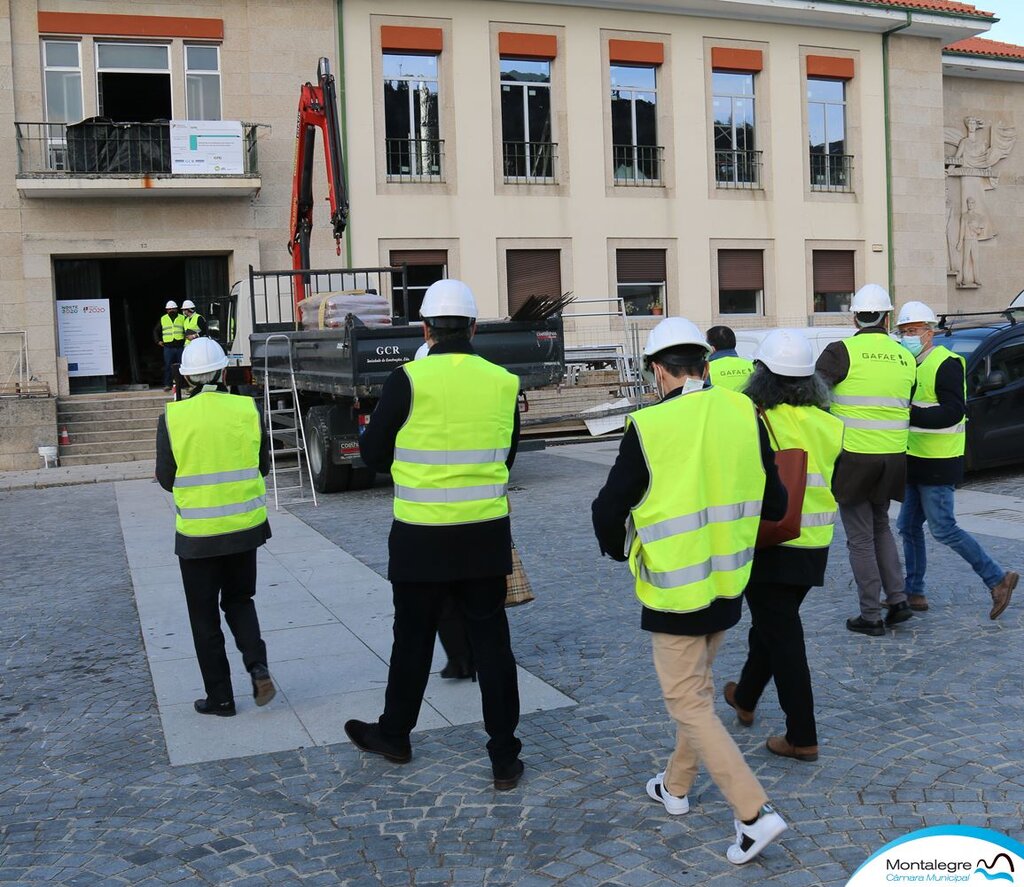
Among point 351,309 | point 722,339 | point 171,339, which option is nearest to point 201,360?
point 722,339

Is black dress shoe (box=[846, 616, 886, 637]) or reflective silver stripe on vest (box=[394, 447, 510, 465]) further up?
reflective silver stripe on vest (box=[394, 447, 510, 465])

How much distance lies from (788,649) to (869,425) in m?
2.22

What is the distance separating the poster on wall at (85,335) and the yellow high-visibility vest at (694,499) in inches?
752

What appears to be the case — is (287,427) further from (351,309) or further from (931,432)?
(931,432)

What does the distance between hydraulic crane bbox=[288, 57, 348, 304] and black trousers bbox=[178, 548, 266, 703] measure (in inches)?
407

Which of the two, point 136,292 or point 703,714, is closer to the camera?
point 703,714

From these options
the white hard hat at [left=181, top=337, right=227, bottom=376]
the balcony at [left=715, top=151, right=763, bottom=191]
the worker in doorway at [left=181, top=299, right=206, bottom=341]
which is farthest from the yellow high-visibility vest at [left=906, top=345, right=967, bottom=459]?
the balcony at [left=715, top=151, right=763, bottom=191]

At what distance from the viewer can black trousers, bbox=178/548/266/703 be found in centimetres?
546

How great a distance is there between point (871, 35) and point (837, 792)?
25.7m

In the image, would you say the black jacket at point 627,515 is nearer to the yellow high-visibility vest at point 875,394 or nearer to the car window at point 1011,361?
the yellow high-visibility vest at point 875,394

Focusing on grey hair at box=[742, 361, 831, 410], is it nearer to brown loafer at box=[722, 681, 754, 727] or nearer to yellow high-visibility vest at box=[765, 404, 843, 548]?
yellow high-visibility vest at box=[765, 404, 843, 548]

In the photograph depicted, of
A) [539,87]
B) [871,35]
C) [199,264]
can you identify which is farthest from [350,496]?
[871,35]

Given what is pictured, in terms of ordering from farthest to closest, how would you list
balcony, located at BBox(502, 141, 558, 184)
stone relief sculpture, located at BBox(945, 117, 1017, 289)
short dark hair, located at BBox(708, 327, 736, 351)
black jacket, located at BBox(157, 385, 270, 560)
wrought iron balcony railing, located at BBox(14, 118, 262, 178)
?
stone relief sculpture, located at BBox(945, 117, 1017, 289) < balcony, located at BBox(502, 141, 558, 184) < wrought iron balcony railing, located at BBox(14, 118, 262, 178) < short dark hair, located at BBox(708, 327, 736, 351) < black jacket, located at BBox(157, 385, 270, 560)

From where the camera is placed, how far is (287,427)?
15.0 meters
